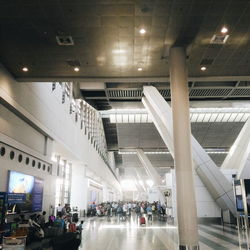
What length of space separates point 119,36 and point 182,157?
15.7 ft

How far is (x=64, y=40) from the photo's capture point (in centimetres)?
946

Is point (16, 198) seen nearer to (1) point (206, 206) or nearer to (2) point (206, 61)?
(2) point (206, 61)

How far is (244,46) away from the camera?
1001cm

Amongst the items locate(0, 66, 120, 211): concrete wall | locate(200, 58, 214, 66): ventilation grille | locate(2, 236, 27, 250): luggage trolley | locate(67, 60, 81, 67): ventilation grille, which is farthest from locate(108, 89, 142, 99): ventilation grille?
locate(2, 236, 27, 250): luggage trolley

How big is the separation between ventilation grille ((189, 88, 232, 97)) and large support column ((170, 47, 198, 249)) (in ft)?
36.0

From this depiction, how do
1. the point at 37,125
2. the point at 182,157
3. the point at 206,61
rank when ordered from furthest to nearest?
the point at 37,125
the point at 206,61
the point at 182,157

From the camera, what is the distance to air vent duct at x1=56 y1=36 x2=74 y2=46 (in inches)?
366

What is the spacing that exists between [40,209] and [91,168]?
16.1 meters

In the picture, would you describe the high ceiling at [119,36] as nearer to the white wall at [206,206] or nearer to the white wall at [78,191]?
the white wall at [206,206]

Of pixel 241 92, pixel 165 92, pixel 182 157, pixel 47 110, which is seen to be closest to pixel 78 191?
pixel 165 92

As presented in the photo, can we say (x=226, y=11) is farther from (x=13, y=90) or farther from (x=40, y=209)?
(x=40, y=209)

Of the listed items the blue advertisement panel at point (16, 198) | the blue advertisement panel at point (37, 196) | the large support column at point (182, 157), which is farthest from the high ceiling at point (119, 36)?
the blue advertisement panel at point (37, 196)

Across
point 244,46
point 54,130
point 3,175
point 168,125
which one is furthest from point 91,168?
point 244,46

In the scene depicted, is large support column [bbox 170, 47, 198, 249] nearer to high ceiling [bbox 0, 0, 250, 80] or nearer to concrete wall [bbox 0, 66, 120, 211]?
high ceiling [bbox 0, 0, 250, 80]
